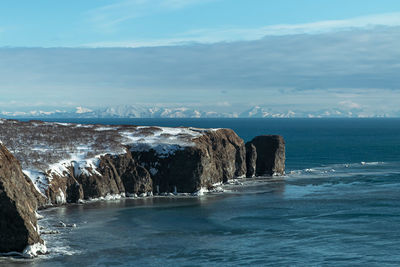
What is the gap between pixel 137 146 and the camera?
340ft

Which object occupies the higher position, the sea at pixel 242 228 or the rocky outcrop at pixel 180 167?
the rocky outcrop at pixel 180 167

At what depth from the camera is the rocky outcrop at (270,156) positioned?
421ft

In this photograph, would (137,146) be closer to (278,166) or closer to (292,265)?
(278,166)

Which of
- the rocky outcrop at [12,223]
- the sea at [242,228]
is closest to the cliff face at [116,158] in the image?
the sea at [242,228]

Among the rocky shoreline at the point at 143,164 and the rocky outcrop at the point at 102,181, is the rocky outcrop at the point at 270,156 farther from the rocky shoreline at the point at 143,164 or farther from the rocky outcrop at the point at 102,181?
the rocky outcrop at the point at 102,181

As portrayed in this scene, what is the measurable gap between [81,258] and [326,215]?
1387 inches

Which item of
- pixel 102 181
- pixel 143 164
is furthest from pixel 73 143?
pixel 102 181

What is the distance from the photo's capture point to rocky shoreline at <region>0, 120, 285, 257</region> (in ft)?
280

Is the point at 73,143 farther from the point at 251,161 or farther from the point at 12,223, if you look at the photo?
the point at 12,223

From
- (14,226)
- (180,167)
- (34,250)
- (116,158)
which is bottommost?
(34,250)

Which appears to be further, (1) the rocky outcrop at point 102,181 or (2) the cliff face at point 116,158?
(2) the cliff face at point 116,158

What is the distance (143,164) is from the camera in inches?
3954

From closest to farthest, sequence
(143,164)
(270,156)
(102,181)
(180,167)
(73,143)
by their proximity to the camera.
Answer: (102,181) < (180,167) < (143,164) < (73,143) < (270,156)

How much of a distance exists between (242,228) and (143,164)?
124 ft
